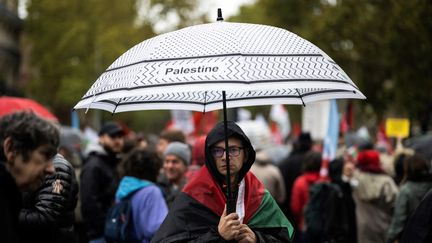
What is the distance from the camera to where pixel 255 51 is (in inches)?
181

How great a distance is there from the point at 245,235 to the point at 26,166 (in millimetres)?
1669

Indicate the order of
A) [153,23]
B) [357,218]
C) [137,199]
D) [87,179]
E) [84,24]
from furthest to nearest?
1. [153,23]
2. [84,24]
3. [357,218]
4. [87,179]
5. [137,199]

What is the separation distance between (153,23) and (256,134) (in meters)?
39.5

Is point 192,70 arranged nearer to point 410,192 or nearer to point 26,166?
point 26,166

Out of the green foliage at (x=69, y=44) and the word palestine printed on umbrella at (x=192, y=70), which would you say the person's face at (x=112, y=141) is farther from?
the green foliage at (x=69, y=44)

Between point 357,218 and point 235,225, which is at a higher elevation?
point 235,225

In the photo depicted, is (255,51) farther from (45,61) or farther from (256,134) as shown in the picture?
(45,61)

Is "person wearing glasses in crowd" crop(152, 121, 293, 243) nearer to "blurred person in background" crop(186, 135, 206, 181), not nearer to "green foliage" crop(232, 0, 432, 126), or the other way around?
"blurred person in background" crop(186, 135, 206, 181)

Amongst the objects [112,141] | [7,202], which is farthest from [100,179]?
[7,202]

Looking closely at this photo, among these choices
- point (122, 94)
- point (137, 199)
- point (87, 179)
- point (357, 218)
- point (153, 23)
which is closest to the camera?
point (122, 94)

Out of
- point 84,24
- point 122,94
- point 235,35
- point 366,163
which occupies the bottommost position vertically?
point 366,163

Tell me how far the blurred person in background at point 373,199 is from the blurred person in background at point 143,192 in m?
3.95

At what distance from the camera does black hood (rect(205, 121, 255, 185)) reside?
506cm

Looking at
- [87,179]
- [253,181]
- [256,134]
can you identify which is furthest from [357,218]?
[253,181]
